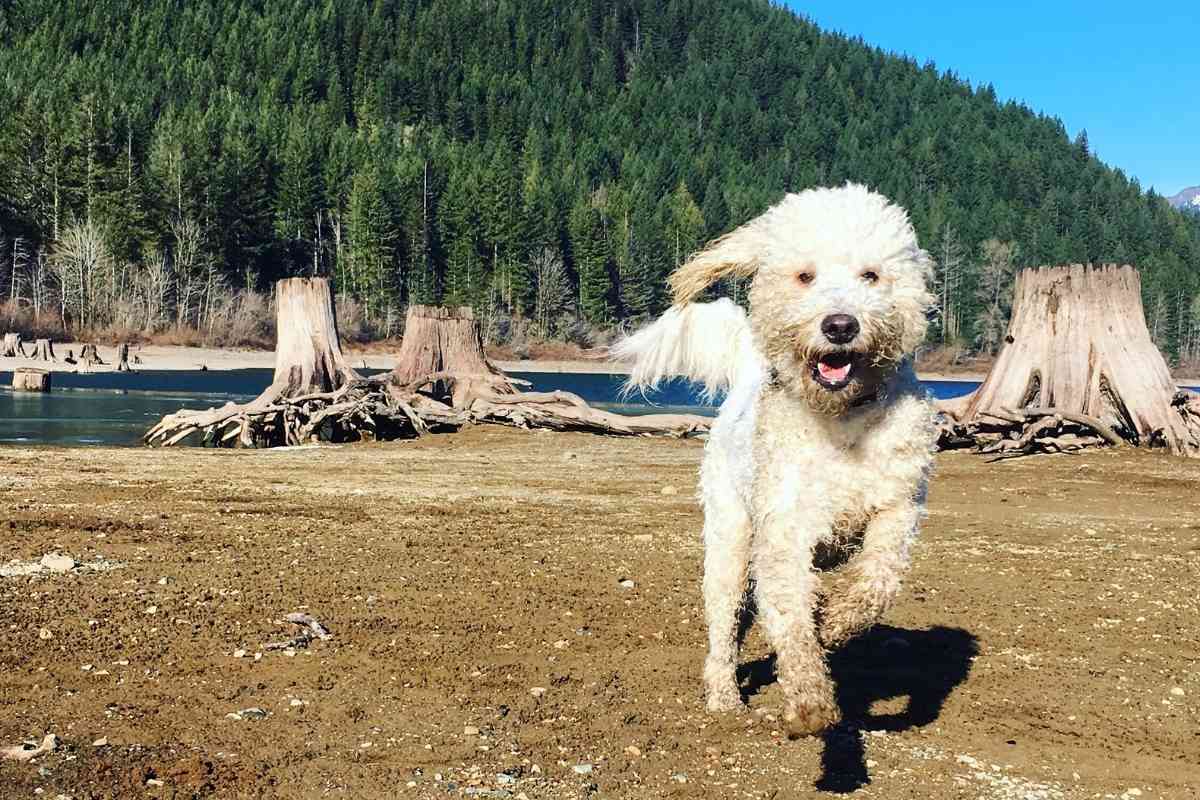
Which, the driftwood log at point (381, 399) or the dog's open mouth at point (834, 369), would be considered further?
the driftwood log at point (381, 399)

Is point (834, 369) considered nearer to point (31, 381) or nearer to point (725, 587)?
point (725, 587)

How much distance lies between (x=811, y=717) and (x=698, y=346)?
135 inches

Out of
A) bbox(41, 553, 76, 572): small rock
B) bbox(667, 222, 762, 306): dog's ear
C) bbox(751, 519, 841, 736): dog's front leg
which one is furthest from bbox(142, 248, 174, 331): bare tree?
bbox(751, 519, 841, 736): dog's front leg

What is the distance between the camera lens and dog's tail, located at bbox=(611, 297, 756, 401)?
21.3 feet

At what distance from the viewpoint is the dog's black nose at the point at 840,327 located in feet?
12.5

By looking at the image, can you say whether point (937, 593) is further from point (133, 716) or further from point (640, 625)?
point (133, 716)

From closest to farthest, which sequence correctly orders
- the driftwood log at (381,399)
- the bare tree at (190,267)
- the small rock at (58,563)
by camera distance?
the small rock at (58,563), the driftwood log at (381,399), the bare tree at (190,267)

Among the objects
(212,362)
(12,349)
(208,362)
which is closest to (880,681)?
(12,349)

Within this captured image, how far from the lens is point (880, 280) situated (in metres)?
4.14

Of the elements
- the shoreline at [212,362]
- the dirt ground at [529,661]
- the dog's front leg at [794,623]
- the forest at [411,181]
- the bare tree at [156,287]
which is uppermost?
the forest at [411,181]

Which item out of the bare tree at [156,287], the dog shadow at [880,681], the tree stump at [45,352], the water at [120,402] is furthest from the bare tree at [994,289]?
the dog shadow at [880,681]

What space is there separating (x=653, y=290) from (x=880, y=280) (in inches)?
4164

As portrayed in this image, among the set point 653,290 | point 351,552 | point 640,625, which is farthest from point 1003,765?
point 653,290

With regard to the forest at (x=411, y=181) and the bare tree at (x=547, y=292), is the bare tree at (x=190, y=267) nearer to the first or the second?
the forest at (x=411, y=181)
